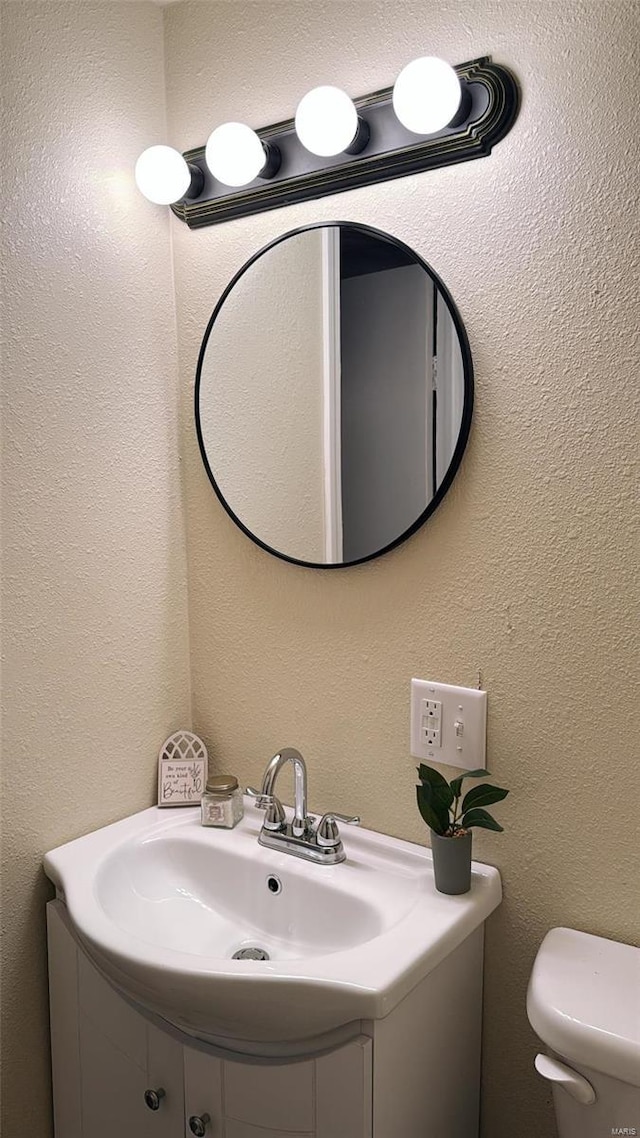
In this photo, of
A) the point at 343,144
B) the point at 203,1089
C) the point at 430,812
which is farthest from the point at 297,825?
the point at 343,144

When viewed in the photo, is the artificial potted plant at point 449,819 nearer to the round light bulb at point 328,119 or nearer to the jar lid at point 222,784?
the jar lid at point 222,784

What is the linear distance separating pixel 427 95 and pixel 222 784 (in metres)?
1.11

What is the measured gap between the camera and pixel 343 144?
47.2 inches

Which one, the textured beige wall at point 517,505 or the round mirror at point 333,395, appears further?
the round mirror at point 333,395

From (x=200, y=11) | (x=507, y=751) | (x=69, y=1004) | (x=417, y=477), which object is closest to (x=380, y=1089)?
(x=507, y=751)

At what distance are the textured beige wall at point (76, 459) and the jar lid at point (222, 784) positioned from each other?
0.50ft

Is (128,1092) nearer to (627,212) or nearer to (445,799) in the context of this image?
(445,799)

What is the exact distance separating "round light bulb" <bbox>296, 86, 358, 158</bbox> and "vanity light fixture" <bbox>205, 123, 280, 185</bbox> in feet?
0.39

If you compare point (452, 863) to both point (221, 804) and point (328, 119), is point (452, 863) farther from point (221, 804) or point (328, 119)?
point (328, 119)

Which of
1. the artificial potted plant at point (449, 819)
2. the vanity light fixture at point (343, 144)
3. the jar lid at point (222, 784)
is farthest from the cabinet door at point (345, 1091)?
the vanity light fixture at point (343, 144)

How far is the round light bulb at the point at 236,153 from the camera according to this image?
1.31m

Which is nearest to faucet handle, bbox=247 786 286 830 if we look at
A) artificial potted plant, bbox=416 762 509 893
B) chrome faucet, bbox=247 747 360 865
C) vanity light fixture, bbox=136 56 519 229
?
chrome faucet, bbox=247 747 360 865

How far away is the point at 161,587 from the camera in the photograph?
1.53 m

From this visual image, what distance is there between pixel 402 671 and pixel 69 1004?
29.8 inches
